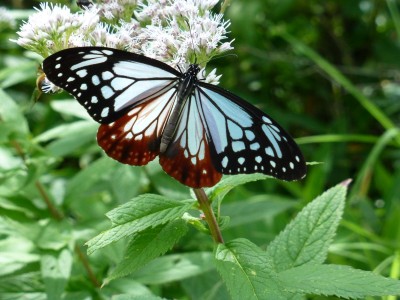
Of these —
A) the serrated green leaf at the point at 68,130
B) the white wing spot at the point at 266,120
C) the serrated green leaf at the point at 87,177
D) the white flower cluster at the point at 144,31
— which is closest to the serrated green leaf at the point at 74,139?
the serrated green leaf at the point at 68,130

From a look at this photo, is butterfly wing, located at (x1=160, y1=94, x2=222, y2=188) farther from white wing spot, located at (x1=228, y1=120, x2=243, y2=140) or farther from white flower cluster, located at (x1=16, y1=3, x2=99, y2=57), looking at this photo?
white flower cluster, located at (x1=16, y1=3, x2=99, y2=57)

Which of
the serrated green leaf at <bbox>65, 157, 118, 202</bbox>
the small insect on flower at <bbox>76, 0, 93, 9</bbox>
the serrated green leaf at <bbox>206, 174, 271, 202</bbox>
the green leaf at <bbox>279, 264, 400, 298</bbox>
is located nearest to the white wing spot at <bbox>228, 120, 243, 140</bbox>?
the serrated green leaf at <bbox>206, 174, 271, 202</bbox>

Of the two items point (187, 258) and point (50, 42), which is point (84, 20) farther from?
point (187, 258)

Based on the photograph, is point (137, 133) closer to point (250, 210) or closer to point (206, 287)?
point (206, 287)

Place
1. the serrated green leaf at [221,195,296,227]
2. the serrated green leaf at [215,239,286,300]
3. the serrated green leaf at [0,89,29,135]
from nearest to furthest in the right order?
the serrated green leaf at [215,239,286,300], the serrated green leaf at [0,89,29,135], the serrated green leaf at [221,195,296,227]

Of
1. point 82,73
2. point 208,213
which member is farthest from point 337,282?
point 82,73
